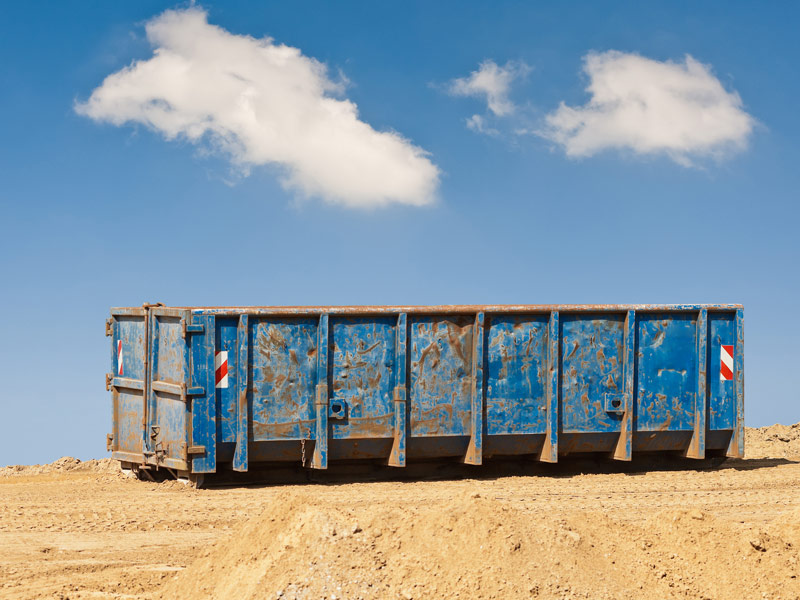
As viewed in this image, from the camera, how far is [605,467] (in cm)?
1209

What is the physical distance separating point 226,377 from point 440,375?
9.13ft

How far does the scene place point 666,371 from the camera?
11.9 m

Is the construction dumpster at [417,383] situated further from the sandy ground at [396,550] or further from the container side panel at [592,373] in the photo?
the sandy ground at [396,550]

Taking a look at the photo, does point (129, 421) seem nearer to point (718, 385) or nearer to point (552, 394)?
point (552, 394)

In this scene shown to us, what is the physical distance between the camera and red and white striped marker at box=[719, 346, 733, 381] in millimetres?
12156

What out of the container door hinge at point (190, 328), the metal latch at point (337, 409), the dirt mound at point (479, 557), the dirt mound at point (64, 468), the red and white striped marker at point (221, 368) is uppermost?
the container door hinge at point (190, 328)

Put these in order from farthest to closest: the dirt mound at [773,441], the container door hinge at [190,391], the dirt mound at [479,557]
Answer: the dirt mound at [773,441] < the container door hinge at [190,391] < the dirt mound at [479,557]

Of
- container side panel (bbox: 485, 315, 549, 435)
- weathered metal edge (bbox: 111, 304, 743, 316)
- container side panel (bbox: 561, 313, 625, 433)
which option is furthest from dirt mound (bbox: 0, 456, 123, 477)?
container side panel (bbox: 561, 313, 625, 433)

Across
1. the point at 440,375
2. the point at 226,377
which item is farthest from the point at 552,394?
the point at 226,377

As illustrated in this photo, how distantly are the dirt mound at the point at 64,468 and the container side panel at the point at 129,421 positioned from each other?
4.67 ft

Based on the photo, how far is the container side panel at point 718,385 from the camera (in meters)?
12.1

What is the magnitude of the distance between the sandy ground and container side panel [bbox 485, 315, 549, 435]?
1627 mm

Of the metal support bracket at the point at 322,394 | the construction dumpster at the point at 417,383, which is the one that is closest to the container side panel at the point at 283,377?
the construction dumpster at the point at 417,383

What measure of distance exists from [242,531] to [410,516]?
55.2 inches
